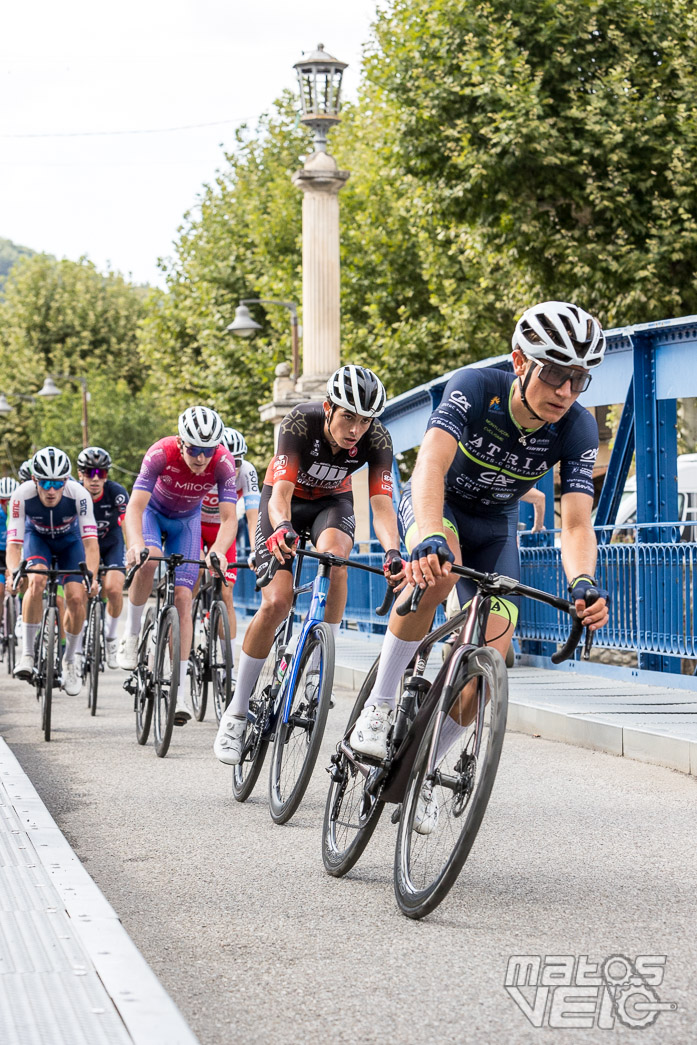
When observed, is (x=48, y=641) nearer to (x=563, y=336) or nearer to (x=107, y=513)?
(x=107, y=513)

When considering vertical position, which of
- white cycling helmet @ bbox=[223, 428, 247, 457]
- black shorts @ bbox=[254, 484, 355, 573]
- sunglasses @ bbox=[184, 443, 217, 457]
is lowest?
black shorts @ bbox=[254, 484, 355, 573]

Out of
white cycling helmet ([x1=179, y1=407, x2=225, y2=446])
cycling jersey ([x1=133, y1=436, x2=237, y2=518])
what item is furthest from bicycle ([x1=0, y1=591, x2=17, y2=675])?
white cycling helmet ([x1=179, y1=407, x2=225, y2=446])

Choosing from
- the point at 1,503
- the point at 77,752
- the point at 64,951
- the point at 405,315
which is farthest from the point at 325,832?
the point at 405,315

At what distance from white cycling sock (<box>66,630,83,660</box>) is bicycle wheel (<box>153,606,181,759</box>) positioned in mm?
2555

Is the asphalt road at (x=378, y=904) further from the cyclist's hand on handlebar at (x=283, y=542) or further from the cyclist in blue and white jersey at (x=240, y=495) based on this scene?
the cyclist in blue and white jersey at (x=240, y=495)

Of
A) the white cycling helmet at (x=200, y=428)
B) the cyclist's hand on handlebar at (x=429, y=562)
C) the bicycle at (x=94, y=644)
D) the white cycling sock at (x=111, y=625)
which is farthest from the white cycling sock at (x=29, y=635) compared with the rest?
the cyclist's hand on handlebar at (x=429, y=562)

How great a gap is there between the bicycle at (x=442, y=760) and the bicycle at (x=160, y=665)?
3256 mm

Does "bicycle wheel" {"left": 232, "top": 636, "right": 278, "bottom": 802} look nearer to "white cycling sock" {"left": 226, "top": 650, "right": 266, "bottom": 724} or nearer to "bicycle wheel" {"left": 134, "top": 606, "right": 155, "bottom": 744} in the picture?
"white cycling sock" {"left": 226, "top": 650, "right": 266, "bottom": 724}

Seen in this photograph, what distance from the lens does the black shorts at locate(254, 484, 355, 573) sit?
6.56 meters

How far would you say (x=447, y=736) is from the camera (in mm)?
4484

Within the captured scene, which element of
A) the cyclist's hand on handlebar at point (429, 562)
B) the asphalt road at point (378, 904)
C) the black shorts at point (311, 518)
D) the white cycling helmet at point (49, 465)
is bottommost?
the asphalt road at point (378, 904)

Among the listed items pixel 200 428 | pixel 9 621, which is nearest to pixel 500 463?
pixel 200 428

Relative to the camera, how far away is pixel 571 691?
1070 centimetres

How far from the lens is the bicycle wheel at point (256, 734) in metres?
6.39
